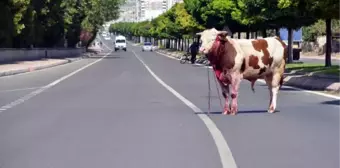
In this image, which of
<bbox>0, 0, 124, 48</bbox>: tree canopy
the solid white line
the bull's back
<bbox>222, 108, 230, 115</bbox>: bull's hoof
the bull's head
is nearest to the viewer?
the solid white line

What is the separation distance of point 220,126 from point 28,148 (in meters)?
4.16

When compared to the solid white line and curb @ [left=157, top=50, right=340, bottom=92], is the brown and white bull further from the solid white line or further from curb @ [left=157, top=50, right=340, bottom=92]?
curb @ [left=157, top=50, right=340, bottom=92]

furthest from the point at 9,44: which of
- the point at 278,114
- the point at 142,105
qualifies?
the point at 278,114

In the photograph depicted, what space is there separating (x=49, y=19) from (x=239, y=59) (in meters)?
52.4

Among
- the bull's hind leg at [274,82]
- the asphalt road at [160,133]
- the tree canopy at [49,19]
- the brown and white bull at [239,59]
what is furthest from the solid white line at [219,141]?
the tree canopy at [49,19]

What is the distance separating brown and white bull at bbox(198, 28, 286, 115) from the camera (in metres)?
14.7

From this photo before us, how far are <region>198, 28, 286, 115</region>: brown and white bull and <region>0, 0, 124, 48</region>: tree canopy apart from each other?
34868mm

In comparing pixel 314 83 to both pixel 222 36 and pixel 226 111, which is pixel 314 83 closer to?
A: pixel 226 111

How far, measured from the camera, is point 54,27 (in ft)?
228

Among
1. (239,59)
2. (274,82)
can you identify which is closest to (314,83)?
(274,82)

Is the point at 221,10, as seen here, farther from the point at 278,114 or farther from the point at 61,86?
the point at 278,114

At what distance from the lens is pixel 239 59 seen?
1484cm

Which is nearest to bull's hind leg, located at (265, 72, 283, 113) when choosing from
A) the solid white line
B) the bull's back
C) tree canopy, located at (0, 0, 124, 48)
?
the bull's back

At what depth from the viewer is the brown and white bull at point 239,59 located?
48.2ft
